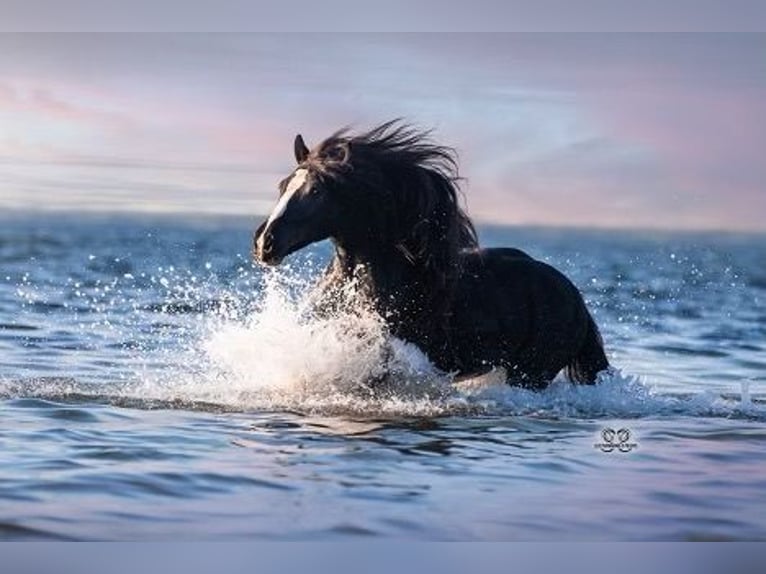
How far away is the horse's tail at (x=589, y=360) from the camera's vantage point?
475cm

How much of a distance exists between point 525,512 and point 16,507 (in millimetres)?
1150

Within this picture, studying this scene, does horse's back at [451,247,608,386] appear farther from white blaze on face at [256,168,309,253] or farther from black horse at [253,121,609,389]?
white blaze on face at [256,168,309,253]

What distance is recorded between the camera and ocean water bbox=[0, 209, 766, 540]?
373cm

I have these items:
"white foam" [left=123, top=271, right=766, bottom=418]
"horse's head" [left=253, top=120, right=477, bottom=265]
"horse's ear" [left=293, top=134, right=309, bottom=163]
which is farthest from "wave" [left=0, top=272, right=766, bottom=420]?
"horse's ear" [left=293, top=134, right=309, bottom=163]

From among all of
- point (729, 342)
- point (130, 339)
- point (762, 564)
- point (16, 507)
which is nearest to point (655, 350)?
point (729, 342)

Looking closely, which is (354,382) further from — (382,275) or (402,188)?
(402,188)

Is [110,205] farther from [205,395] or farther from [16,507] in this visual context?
[16,507]

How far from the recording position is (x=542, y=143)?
181 inches

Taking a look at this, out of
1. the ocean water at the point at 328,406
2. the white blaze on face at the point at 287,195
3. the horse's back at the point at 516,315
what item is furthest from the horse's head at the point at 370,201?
the ocean water at the point at 328,406

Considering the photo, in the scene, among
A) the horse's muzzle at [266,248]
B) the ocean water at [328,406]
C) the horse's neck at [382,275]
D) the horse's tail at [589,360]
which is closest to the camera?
the ocean water at [328,406]

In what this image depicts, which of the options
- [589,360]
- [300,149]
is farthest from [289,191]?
[589,360]

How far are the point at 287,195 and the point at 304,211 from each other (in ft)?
0.23

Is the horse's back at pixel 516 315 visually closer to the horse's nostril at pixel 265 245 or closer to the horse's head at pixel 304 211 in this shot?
the horse's head at pixel 304 211

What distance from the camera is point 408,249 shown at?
4.44 m
